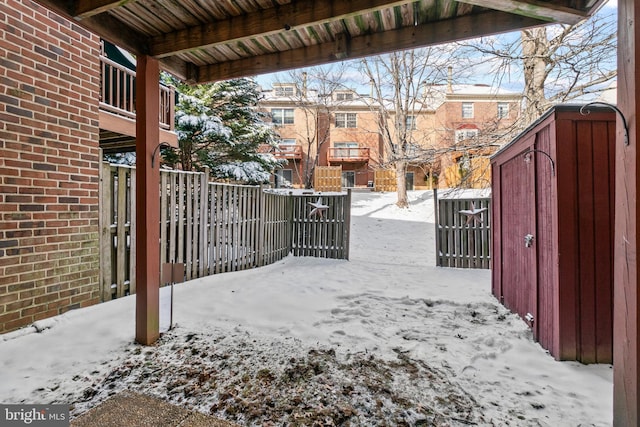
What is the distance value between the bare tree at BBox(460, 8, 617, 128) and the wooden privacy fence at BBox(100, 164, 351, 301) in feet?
17.3

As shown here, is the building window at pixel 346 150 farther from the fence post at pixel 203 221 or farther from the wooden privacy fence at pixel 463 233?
the fence post at pixel 203 221

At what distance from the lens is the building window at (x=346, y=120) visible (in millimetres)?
22438

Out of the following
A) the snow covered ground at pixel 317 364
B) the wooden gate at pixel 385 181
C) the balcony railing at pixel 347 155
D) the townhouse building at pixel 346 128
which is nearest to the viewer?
the snow covered ground at pixel 317 364

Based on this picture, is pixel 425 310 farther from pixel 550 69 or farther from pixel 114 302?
pixel 550 69

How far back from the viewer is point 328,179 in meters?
19.3

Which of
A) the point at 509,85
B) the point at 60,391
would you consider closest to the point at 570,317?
the point at 60,391

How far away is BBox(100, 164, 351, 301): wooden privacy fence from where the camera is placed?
3.71 meters

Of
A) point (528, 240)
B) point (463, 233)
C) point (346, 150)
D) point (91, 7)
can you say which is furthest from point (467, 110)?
point (91, 7)

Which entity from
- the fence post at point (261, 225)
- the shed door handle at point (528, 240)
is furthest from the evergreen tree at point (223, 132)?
the shed door handle at point (528, 240)

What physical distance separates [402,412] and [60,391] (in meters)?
2.23

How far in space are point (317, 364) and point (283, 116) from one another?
21.5 meters

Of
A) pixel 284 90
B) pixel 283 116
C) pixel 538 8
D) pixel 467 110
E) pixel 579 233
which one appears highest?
pixel 284 90

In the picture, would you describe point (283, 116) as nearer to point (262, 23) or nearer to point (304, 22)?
point (262, 23)

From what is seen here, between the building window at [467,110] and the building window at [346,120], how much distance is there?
306 inches
